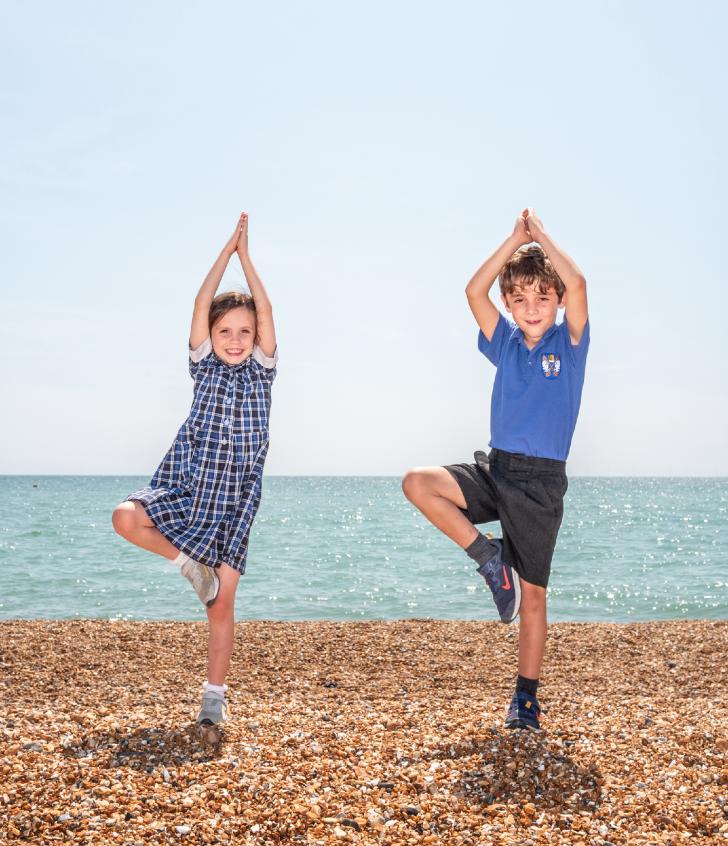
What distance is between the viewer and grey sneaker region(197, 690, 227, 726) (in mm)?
4572

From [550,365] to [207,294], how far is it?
1961 mm

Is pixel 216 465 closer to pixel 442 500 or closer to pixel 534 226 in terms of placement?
pixel 442 500

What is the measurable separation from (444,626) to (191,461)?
219 inches

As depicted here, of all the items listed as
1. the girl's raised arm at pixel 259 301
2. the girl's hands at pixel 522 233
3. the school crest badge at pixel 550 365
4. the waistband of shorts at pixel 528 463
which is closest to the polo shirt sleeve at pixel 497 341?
the school crest badge at pixel 550 365

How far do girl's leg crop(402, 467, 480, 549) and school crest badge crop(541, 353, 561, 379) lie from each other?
0.77 meters

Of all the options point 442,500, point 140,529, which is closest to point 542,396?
point 442,500

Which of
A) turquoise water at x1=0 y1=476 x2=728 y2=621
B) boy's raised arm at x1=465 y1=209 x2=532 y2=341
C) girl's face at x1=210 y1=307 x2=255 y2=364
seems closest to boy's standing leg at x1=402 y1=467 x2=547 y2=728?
boy's raised arm at x1=465 y1=209 x2=532 y2=341

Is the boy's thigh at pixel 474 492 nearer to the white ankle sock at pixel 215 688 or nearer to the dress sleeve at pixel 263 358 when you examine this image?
the dress sleeve at pixel 263 358

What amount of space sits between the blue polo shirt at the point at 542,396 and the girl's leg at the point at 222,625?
5.37 feet

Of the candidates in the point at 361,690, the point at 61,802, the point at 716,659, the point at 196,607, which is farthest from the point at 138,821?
the point at 196,607

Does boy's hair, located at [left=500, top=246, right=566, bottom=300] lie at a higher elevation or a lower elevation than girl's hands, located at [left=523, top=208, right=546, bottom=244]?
lower

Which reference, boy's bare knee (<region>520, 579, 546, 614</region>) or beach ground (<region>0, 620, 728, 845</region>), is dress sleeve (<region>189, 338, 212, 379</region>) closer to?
beach ground (<region>0, 620, 728, 845</region>)

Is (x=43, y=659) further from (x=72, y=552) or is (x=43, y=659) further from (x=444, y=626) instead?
(x=72, y=552)

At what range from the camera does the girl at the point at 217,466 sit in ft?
15.4
